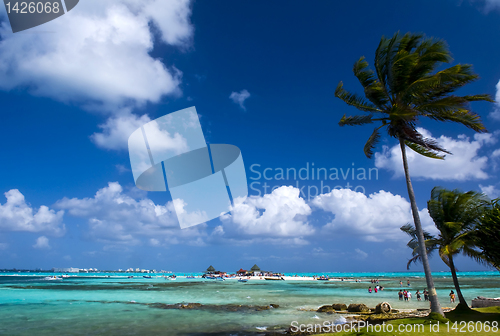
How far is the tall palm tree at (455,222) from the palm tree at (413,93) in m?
2.55

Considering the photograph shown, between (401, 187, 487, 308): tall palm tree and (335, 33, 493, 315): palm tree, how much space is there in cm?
255

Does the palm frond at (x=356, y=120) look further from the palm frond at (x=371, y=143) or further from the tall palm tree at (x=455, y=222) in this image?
the tall palm tree at (x=455, y=222)

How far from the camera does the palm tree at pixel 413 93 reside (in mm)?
9391

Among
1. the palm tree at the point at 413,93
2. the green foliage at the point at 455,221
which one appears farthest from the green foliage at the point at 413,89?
the green foliage at the point at 455,221

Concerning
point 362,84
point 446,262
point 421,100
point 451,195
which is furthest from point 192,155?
point 446,262

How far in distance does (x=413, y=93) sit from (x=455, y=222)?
18.7 ft

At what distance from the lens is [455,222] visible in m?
11.6

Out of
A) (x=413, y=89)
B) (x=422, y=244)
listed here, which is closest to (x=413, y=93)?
(x=413, y=89)

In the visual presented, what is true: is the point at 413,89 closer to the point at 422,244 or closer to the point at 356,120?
the point at 356,120

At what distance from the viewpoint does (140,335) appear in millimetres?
12180

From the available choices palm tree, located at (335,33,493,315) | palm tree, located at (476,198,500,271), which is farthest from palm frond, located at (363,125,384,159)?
palm tree, located at (476,198,500,271)

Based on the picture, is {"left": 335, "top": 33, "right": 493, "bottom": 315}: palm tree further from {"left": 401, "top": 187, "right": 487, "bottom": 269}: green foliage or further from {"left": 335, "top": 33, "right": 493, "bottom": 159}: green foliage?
{"left": 401, "top": 187, "right": 487, "bottom": 269}: green foliage

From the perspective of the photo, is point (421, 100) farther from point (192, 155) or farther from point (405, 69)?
point (192, 155)

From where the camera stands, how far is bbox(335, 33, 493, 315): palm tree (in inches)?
370
